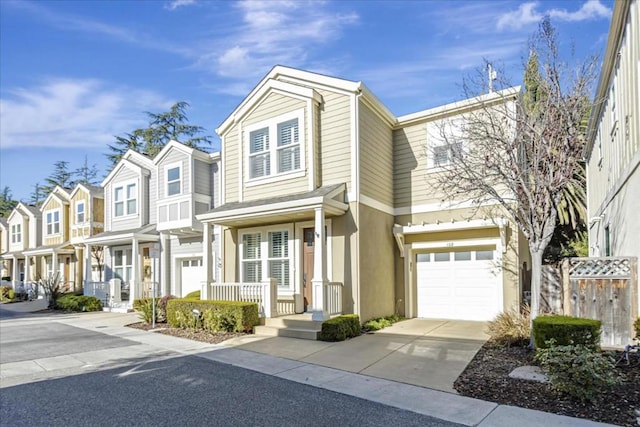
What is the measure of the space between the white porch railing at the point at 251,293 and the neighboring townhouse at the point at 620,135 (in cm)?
812

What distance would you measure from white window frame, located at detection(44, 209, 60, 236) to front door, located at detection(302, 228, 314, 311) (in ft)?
64.1

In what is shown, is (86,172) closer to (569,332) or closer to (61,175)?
(61,175)

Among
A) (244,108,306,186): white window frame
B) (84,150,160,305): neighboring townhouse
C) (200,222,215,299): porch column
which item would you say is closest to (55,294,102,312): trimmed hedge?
(84,150,160,305): neighboring townhouse

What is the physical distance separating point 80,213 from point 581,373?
23613 mm

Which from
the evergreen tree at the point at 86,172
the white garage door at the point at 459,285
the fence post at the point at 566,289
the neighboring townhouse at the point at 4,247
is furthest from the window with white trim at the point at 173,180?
the evergreen tree at the point at 86,172

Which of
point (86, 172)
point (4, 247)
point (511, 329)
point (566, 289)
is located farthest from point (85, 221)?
point (86, 172)

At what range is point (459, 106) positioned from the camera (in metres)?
11.4

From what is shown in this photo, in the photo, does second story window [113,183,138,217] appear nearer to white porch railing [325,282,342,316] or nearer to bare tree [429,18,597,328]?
white porch railing [325,282,342,316]

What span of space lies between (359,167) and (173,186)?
920 cm

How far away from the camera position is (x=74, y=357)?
27.2 ft

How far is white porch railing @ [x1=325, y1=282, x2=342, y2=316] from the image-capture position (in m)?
10.1

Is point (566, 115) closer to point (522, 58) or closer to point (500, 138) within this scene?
point (500, 138)

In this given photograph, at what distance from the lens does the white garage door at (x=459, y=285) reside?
11297mm

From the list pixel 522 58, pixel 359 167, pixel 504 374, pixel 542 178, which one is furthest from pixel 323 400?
pixel 522 58
